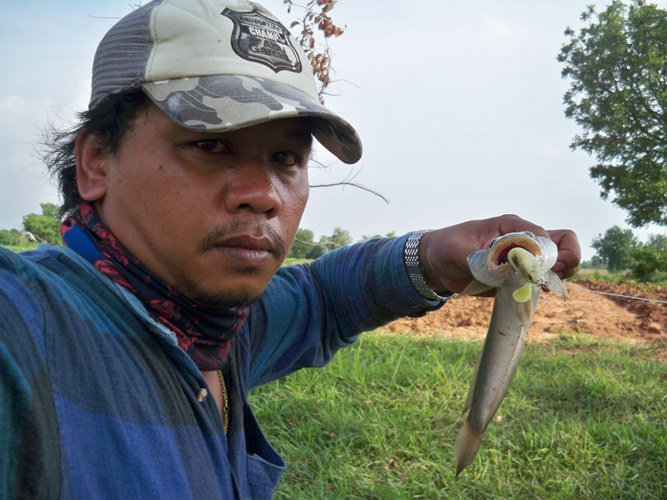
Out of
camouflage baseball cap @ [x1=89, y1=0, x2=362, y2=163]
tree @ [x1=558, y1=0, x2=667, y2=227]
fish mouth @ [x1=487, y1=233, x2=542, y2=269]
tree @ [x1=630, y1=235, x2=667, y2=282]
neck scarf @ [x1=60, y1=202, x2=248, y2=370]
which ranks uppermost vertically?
tree @ [x1=558, y1=0, x2=667, y2=227]

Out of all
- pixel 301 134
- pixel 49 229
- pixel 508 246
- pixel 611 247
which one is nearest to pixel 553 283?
pixel 508 246

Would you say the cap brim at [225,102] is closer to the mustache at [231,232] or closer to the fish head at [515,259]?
the mustache at [231,232]

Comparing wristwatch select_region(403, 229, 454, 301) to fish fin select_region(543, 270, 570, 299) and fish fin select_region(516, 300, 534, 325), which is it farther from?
fish fin select_region(543, 270, 570, 299)

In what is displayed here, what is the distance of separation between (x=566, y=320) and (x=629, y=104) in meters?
18.3

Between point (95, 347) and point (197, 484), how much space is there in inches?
14.8

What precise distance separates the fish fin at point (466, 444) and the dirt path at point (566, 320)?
6.89 metres

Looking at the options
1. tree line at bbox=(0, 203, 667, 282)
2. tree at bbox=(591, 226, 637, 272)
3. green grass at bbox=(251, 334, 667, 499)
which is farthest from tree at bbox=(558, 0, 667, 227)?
green grass at bbox=(251, 334, 667, 499)

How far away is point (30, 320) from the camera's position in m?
1.08

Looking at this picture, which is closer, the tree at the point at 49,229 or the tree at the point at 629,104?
the tree at the point at 49,229

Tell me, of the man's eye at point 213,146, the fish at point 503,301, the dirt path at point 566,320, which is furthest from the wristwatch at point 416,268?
the dirt path at point 566,320

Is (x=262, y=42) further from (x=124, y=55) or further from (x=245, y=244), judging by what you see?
(x=245, y=244)

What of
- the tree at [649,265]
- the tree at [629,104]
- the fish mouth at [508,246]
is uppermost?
the tree at [629,104]

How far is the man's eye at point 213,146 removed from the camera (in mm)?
1467

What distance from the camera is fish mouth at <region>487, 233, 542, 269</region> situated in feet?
5.42
